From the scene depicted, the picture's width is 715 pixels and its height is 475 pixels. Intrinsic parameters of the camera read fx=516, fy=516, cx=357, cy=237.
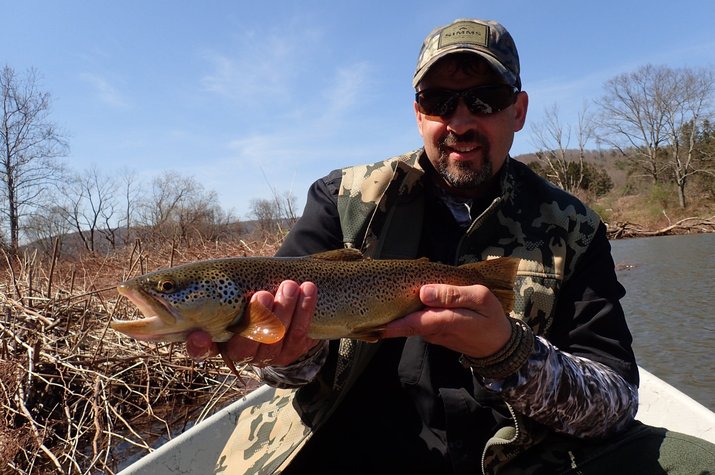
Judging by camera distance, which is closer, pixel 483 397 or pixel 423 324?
pixel 423 324

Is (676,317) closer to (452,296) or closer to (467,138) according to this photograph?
(467,138)

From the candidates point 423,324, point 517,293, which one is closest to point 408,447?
point 423,324

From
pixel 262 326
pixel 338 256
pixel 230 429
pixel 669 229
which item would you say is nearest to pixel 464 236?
pixel 338 256

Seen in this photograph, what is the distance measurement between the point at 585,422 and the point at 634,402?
0.36m

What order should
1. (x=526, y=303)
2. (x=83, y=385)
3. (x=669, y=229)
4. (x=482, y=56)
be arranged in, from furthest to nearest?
(x=669, y=229) → (x=83, y=385) → (x=482, y=56) → (x=526, y=303)

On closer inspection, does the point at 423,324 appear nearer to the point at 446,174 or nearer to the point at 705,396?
the point at 446,174

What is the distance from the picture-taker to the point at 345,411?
2.72m

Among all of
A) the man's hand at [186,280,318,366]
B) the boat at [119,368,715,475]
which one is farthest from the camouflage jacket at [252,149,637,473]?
the boat at [119,368,715,475]

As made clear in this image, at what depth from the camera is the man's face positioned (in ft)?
9.51

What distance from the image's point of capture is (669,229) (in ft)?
93.6

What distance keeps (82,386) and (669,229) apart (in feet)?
100

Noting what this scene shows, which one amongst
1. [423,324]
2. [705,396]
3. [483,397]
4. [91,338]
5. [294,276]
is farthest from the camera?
[91,338]

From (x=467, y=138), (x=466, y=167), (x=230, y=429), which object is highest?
(x=467, y=138)

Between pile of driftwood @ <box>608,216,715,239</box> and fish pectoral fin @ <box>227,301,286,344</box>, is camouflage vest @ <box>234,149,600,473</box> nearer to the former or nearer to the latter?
fish pectoral fin @ <box>227,301,286,344</box>
